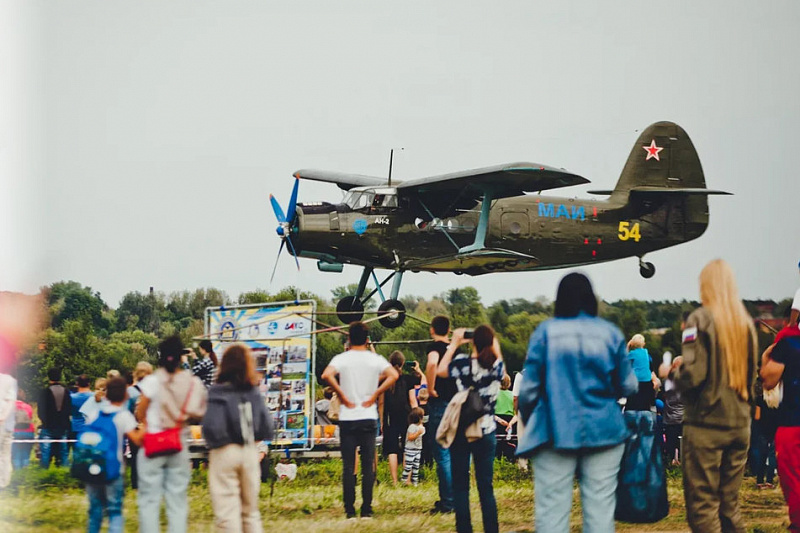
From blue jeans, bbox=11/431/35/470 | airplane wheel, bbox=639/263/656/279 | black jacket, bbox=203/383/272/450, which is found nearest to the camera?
black jacket, bbox=203/383/272/450

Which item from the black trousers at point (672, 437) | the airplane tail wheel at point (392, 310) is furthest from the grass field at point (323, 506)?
the airplane tail wheel at point (392, 310)

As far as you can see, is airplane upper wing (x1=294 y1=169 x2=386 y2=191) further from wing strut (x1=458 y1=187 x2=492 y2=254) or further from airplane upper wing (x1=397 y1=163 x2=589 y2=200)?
wing strut (x1=458 y1=187 x2=492 y2=254)

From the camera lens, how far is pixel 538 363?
643cm

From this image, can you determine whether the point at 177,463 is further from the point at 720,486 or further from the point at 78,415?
the point at 78,415

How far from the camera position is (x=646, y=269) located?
22.1 m

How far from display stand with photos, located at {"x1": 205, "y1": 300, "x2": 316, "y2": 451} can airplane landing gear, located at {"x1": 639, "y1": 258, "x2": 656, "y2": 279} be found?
32.8ft

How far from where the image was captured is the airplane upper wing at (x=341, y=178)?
74.0ft

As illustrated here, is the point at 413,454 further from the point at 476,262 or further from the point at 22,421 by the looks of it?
the point at 476,262

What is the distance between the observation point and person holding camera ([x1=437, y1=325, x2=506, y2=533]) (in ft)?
26.9

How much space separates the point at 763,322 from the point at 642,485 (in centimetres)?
366

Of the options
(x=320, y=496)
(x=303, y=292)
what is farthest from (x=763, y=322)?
(x=303, y=292)

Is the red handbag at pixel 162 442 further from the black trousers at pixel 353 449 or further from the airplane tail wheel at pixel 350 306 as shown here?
the airplane tail wheel at pixel 350 306

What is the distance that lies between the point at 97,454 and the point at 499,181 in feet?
44.7

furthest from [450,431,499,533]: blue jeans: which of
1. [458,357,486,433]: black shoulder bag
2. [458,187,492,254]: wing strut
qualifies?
[458,187,492,254]: wing strut
